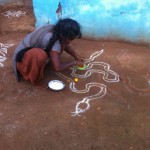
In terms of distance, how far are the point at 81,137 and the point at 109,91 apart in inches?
38.5

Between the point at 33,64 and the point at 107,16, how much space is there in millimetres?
1906

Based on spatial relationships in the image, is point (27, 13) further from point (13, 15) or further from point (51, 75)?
point (51, 75)

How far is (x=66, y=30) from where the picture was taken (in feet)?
11.3

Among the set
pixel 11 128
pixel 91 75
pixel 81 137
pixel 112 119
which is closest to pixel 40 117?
pixel 11 128

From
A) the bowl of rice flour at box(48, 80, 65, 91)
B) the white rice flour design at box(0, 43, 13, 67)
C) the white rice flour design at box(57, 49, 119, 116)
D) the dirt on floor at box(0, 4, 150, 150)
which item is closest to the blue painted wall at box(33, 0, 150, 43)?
the dirt on floor at box(0, 4, 150, 150)

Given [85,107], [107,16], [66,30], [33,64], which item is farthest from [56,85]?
[107,16]

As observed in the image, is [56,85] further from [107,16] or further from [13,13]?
[13,13]

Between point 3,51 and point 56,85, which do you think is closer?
point 56,85

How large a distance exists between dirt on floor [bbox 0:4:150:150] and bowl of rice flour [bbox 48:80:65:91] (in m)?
0.06

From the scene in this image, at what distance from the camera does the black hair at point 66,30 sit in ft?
11.3

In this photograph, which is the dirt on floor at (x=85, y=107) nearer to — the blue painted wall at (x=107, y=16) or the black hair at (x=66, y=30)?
the blue painted wall at (x=107, y=16)

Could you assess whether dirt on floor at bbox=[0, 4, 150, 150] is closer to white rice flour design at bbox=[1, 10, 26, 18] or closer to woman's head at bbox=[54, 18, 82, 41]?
woman's head at bbox=[54, 18, 82, 41]

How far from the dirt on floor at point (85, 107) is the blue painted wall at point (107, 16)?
0.40 metres

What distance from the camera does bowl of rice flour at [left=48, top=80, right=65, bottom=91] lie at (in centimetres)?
382
